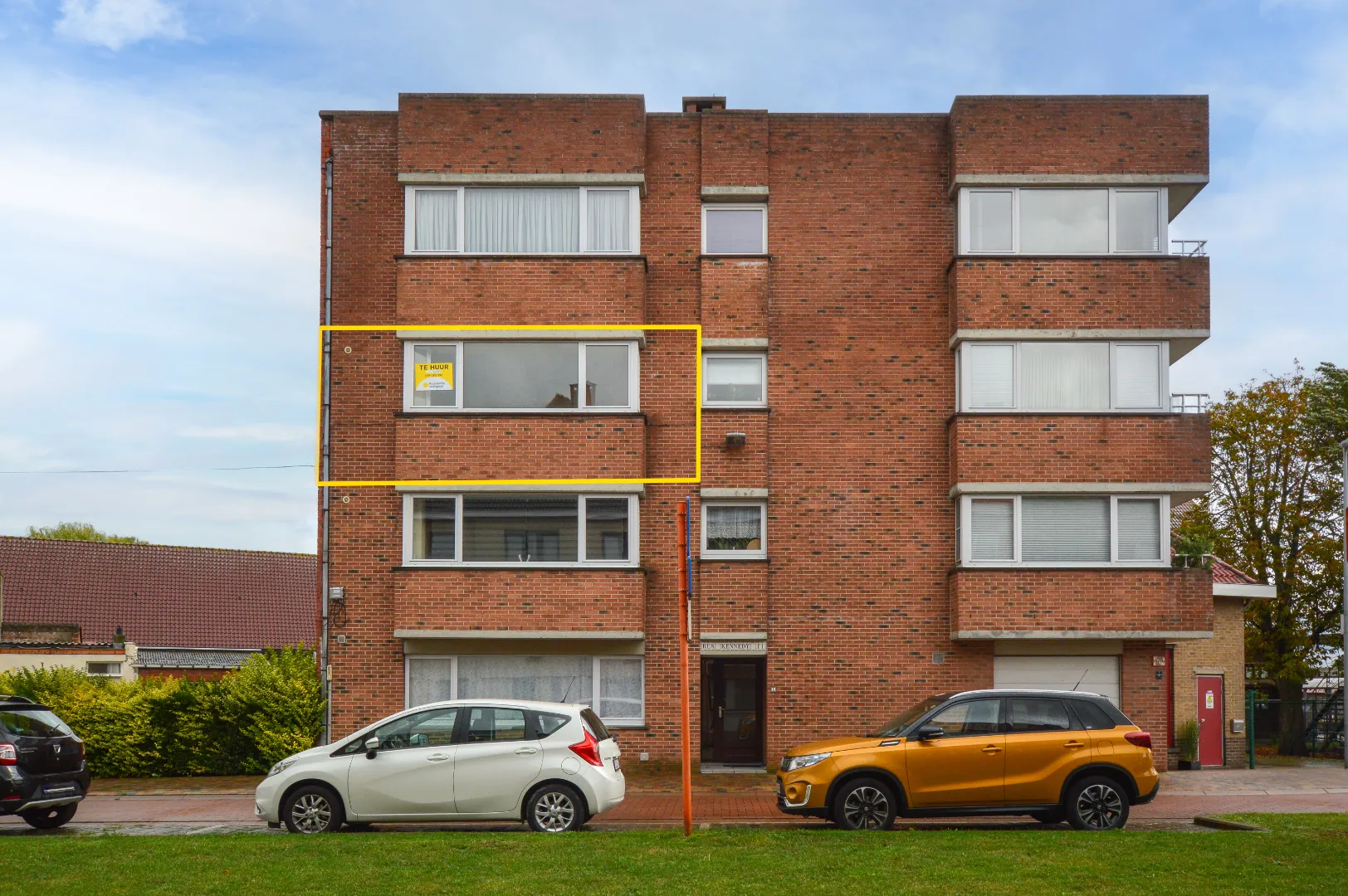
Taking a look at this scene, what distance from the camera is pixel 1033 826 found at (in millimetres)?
17094

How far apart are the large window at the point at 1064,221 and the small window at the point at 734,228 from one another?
11.8 ft

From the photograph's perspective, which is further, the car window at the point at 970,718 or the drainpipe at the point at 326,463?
the drainpipe at the point at 326,463

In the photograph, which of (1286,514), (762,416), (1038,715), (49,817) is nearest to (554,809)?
(1038,715)

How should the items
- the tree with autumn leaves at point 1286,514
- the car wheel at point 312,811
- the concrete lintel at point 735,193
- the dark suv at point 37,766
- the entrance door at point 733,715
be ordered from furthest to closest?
the tree with autumn leaves at point 1286,514
the concrete lintel at point 735,193
the entrance door at point 733,715
the dark suv at point 37,766
the car wheel at point 312,811

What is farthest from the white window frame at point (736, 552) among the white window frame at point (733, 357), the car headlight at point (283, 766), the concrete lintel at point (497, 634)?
the car headlight at point (283, 766)

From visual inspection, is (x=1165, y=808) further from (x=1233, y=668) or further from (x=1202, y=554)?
(x=1233, y=668)

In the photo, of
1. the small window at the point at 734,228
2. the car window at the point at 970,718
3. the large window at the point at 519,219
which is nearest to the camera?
the car window at the point at 970,718

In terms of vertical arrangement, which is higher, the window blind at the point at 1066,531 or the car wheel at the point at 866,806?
the window blind at the point at 1066,531

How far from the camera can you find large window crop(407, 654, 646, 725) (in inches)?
942

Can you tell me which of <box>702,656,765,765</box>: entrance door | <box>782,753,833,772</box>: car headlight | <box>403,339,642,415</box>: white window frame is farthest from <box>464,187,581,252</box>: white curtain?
<box>782,753,833,772</box>: car headlight

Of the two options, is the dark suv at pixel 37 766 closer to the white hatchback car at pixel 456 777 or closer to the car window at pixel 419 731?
the white hatchback car at pixel 456 777

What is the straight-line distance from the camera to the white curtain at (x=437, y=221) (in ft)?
79.6

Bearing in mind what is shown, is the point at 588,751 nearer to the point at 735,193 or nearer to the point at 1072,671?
the point at 1072,671

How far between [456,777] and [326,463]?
9812 mm
